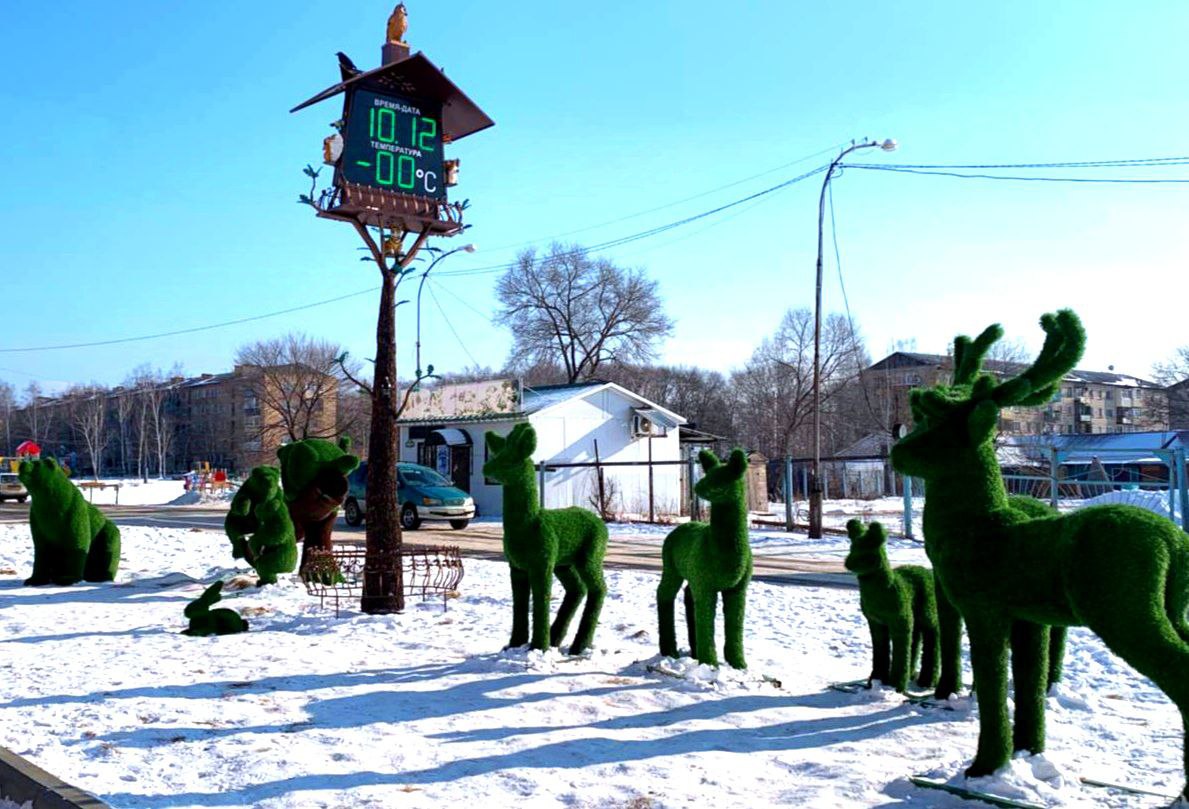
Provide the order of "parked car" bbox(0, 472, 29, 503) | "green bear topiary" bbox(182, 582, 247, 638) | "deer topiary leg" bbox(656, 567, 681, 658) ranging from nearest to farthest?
"deer topiary leg" bbox(656, 567, 681, 658)
"green bear topiary" bbox(182, 582, 247, 638)
"parked car" bbox(0, 472, 29, 503)

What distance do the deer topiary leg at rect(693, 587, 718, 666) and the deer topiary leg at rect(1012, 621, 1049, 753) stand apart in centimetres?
269

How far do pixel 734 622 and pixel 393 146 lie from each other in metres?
7.13

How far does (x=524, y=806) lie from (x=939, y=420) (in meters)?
2.75

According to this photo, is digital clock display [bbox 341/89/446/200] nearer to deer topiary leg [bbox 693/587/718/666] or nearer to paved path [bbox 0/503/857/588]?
paved path [bbox 0/503/857/588]

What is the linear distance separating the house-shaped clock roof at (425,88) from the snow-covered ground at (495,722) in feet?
19.5

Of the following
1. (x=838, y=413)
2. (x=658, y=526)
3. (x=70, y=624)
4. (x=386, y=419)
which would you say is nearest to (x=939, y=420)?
(x=386, y=419)

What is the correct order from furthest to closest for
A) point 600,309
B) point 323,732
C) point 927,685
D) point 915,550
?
point 600,309, point 915,550, point 927,685, point 323,732

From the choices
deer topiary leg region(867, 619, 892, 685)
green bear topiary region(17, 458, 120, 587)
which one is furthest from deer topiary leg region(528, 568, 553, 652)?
green bear topiary region(17, 458, 120, 587)

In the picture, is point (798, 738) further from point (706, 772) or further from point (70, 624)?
point (70, 624)

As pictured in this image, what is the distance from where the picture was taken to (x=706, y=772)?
5250mm

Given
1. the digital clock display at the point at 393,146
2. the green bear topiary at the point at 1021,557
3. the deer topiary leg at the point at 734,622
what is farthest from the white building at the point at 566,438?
the green bear topiary at the point at 1021,557

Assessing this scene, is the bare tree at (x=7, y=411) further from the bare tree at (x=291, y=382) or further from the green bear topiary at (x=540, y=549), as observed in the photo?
the green bear topiary at (x=540, y=549)

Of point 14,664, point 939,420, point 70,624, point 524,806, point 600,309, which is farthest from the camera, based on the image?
point 600,309

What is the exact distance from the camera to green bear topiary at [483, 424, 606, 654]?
8016 mm
